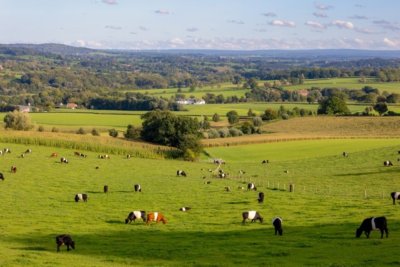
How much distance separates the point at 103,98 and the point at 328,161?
10773 centimetres

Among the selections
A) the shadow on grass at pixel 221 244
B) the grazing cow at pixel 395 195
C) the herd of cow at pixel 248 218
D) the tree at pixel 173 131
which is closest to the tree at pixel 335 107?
the tree at pixel 173 131

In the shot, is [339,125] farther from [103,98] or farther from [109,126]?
[103,98]

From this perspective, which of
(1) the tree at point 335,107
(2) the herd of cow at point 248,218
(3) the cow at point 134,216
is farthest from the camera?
(1) the tree at point 335,107

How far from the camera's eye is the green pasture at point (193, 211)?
24859 millimetres

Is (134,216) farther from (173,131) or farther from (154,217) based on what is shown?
(173,131)

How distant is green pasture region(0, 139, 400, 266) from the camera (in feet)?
81.6

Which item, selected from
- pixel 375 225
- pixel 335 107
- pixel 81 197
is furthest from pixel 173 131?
pixel 375 225

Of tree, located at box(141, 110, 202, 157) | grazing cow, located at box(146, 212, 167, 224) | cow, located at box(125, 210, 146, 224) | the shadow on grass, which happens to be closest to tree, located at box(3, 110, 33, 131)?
tree, located at box(141, 110, 202, 157)

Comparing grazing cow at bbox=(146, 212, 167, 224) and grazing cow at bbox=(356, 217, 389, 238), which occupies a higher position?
grazing cow at bbox=(356, 217, 389, 238)

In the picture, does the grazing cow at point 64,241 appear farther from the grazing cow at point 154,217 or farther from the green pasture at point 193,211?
the grazing cow at point 154,217

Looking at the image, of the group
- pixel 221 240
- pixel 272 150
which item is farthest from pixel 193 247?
pixel 272 150

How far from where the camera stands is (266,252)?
25359 millimetres

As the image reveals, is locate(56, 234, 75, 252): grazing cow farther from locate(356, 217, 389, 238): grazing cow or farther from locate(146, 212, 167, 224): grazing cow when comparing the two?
locate(356, 217, 389, 238): grazing cow

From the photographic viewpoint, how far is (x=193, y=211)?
37.2 meters
